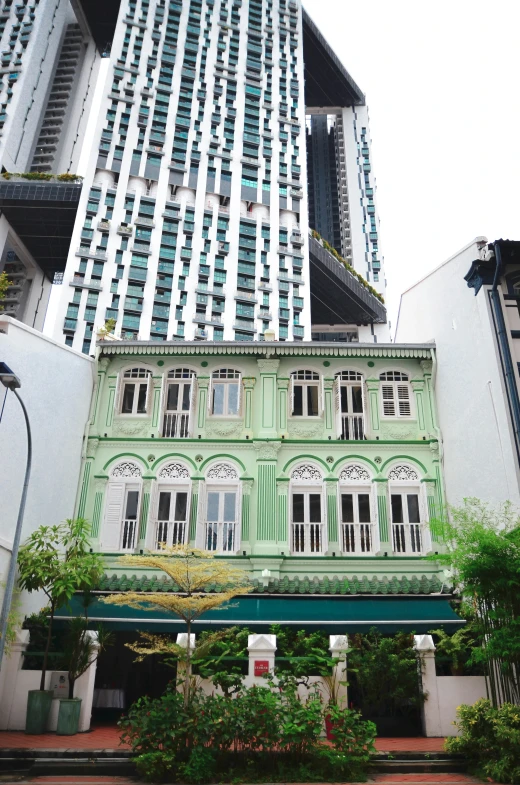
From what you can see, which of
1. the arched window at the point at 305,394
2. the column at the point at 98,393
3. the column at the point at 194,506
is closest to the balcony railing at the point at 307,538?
the column at the point at 194,506

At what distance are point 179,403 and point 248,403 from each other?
6.54ft

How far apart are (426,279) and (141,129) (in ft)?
148

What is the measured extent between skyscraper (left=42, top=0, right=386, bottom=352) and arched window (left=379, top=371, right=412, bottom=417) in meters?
32.5

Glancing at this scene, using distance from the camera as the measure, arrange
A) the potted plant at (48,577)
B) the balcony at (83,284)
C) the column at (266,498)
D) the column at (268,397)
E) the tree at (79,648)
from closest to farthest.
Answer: the potted plant at (48,577)
the tree at (79,648)
the column at (266,498)
the column at (268,397)
the balcony at (83,284)

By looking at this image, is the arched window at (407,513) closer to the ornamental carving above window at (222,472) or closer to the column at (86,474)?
the ornamental carving above window at (222,472)

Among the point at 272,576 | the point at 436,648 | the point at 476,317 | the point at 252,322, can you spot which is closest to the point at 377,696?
the point at 436,648

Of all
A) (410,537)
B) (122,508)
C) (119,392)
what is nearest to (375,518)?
(410,537)

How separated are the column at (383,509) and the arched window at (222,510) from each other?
→ 3735 millimetres

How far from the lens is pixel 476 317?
16609 millimetres

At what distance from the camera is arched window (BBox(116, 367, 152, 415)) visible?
18516 mm

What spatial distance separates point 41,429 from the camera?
16.2 m

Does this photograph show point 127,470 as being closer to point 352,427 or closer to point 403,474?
point 352,427

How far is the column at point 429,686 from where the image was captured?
1341cm

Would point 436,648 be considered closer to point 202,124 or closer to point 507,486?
point 507,486
